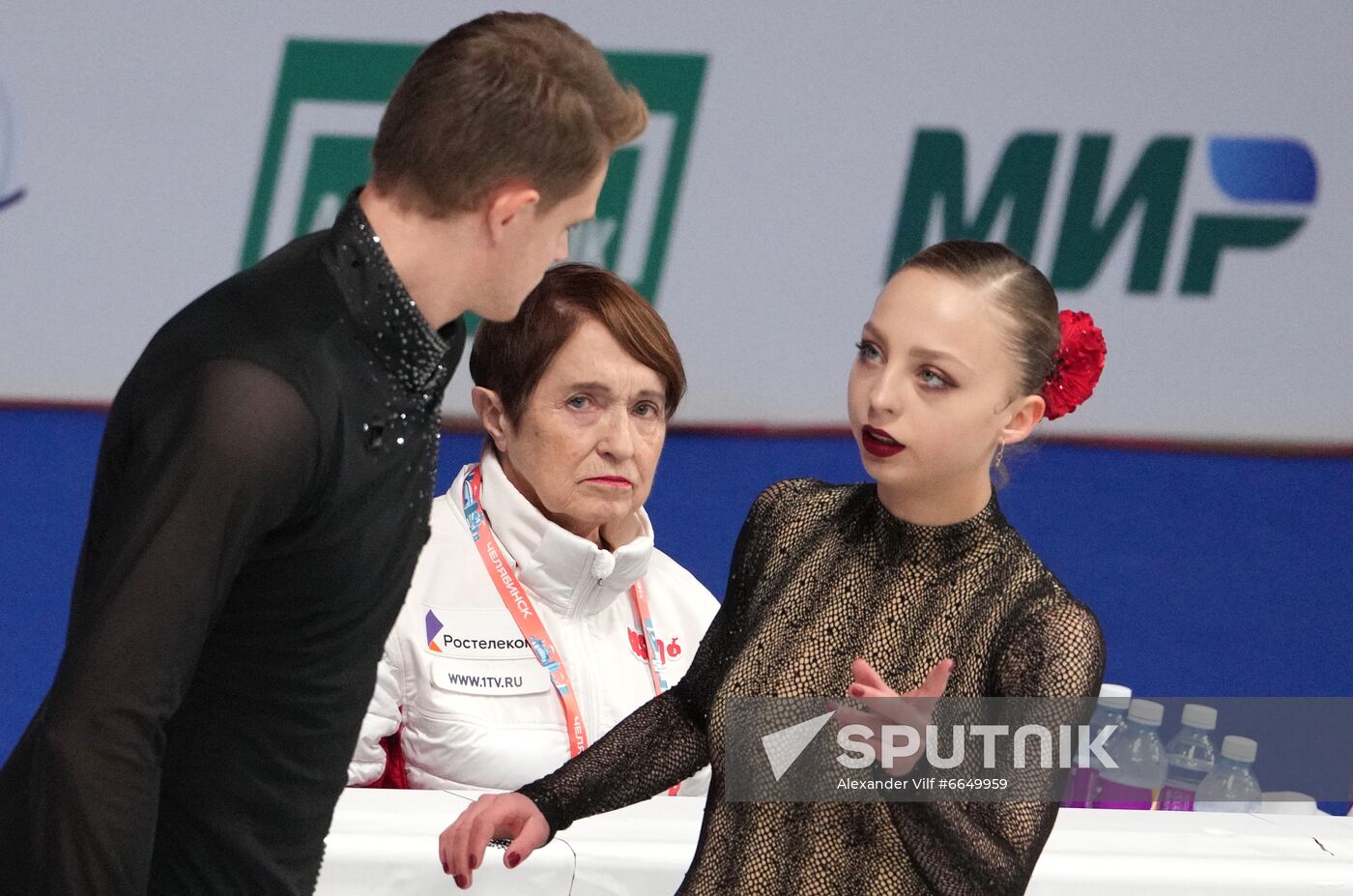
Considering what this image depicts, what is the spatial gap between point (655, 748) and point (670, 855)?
219 millimetres

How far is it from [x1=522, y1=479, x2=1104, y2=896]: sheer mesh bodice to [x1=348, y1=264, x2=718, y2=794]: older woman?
0.81m

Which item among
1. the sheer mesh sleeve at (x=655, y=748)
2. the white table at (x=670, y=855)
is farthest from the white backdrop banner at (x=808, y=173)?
the sheer mesh sleeve at (x=655, y=748)

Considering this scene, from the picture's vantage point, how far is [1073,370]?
1695 mm

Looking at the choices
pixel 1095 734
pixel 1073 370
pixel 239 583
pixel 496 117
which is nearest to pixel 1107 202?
pixel 1095 734

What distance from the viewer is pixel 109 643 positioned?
1196mm

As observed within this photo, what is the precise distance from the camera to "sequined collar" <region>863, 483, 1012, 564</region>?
165cm

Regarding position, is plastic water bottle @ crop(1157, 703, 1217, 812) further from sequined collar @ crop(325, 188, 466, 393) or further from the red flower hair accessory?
sequined collar @ crop(325, 188, 466, 393)

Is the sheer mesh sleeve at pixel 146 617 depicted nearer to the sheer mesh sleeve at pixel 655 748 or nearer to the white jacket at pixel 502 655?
the sheer mesh sleeve at pixel 655 748

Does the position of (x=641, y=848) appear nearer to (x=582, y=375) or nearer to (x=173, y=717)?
(x=173, y=717)

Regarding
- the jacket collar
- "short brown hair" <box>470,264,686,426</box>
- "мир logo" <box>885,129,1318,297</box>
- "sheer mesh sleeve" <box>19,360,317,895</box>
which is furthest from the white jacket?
"мир logo" <box>885,129,1318,297</box>

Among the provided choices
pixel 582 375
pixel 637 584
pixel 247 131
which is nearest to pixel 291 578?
pixel 582 375

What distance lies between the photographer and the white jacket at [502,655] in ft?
8.45

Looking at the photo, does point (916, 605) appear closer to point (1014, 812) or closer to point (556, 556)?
point (1014, 812)

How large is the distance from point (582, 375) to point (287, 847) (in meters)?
1.33
